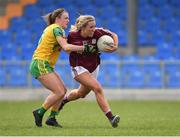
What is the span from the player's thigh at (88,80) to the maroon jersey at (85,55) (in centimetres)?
17

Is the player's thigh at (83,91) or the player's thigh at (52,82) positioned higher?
the player's thigh at (52,82)

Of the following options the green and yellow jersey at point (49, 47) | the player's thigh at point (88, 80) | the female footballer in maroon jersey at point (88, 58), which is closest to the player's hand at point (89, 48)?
the female footballer in maroon jersey at point (88, 58)

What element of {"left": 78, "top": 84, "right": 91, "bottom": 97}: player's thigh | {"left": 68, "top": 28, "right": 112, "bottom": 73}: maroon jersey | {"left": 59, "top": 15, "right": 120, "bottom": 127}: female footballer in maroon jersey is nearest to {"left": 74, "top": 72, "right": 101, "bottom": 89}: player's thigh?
{"left": 59, "top": 15, "right": 120, "bottom": 127}: female footballer in maroon jersey

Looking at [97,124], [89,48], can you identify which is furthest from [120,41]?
[89,48]

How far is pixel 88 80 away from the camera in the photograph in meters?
11.0

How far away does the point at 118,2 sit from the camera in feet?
87.4

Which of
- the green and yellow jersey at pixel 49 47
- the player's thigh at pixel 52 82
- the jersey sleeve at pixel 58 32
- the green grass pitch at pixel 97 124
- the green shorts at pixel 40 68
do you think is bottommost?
the green grass pitch at pixel 97 124

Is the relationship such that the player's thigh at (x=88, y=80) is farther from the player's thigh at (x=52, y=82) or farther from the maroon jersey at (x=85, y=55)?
the player's thigh at (x=52, y=82)

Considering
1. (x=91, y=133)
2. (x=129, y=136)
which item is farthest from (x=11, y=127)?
(x=129, y=136)

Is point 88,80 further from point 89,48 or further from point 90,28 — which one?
point 90,28

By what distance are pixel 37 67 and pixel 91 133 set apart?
5.97 ft

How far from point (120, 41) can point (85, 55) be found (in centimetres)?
1316

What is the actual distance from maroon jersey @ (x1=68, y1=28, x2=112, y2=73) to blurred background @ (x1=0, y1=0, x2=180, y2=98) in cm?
878

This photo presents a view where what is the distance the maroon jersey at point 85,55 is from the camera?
1117 cm
